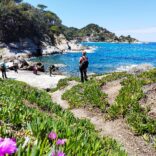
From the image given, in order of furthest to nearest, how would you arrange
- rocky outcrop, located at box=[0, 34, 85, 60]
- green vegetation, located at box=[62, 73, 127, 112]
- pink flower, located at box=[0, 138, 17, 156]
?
rocky outcrop, located at box=[0, 34, 85, 60]
green vegetation, located at box=[62, 73, 127, 112]
pink flower, located at box=[0, 138, 17, 156]

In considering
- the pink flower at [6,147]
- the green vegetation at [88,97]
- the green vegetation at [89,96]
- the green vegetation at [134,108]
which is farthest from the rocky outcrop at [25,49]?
the pink flower at [6,147]

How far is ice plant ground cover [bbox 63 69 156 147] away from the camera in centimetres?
1343

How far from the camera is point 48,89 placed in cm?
2873

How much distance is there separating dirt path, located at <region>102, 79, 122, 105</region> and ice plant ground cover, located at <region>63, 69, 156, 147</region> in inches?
12.5

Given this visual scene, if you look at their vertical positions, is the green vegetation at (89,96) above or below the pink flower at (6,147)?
below

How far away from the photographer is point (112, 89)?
1970 cm

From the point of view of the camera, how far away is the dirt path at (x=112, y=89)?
59.4 ft

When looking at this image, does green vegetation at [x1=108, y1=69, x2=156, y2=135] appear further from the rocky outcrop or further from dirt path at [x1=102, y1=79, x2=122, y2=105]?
the rocky outcrop

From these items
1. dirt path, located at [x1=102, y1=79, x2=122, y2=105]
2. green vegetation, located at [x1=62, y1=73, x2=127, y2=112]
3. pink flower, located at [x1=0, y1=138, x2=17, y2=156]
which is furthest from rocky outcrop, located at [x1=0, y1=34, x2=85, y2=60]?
pink flower, located at [x1=0, y1=138, x2=17, y2=156]

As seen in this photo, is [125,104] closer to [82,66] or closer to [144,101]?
[144,101]

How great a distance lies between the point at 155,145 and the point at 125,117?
3192mm

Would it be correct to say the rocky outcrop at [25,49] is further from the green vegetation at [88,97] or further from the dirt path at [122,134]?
the dirt path at [122,134]

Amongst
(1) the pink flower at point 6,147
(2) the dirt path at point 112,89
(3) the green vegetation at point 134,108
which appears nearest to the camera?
(1) the pink flower at point 6,147

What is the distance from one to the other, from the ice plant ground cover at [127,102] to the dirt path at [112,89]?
32 centimetres
